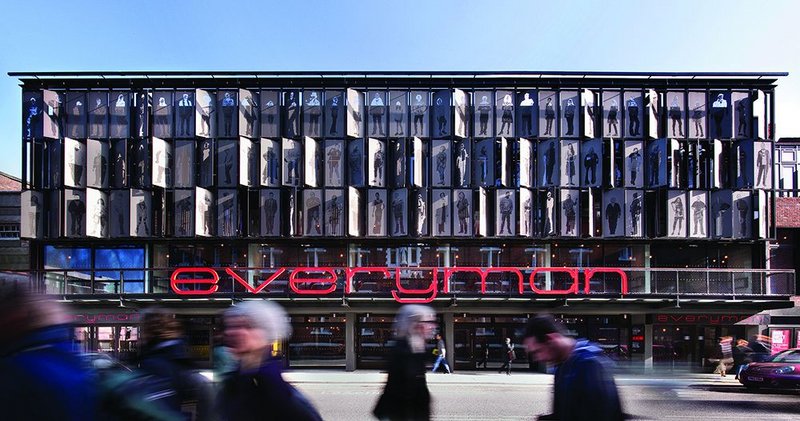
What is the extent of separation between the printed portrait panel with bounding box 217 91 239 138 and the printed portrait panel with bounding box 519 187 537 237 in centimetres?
1314

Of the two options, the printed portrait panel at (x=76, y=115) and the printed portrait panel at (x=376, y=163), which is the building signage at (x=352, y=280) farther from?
the printed portrait panel at (x=76, y=115)

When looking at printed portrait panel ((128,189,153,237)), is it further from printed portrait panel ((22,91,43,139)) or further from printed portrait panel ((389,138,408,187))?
printed portrait panel ((389,138,408,187))

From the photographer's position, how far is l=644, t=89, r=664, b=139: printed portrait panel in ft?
91.5

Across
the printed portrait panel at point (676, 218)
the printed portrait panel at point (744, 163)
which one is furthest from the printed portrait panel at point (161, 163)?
the printed portrait panel at point (744, 163)

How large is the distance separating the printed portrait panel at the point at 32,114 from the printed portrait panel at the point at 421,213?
17.4m

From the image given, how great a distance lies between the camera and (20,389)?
269 centimetres

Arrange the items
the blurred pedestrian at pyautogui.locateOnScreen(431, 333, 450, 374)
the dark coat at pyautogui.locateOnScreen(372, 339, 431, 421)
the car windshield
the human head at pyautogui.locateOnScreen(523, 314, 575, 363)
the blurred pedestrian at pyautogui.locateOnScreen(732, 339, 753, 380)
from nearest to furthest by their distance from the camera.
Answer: the human head at pyautogui.locateOnScreen(523, 314, 575, 363)
the dark coat at pyautogui.locateOnScreen(372, 339, 431, 421)
the car windshield
the blurred pedestrian at pyautogui.locateOnScreen(732, 339, 753, 380)
the blurred pedestrian at pyautogui.locateOnScreen(431, 333, 450, 374)

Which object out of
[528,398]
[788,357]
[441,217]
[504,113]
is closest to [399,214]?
[441,217]

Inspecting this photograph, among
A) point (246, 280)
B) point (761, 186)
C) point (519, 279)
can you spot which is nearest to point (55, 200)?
point (246, 280)

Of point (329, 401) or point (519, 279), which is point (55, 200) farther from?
point (519, 279)

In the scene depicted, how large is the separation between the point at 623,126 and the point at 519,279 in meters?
9.04

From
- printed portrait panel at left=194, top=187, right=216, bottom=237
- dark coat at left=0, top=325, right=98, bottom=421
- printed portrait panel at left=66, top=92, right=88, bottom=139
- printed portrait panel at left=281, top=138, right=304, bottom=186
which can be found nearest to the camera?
dark coat at left=0, top=325, right=98, bottom=421

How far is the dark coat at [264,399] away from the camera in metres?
3.11

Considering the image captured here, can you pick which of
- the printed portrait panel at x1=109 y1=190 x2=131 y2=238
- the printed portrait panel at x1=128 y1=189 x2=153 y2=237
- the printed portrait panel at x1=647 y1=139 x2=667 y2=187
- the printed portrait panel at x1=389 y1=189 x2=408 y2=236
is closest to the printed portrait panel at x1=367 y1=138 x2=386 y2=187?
the printed portrait panel at x1=389 y1=189 x2=408 y2=236
